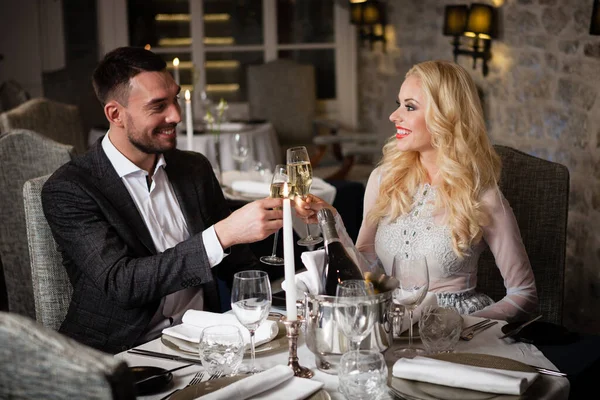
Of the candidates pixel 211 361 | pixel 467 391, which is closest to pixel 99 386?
pixel 211 361

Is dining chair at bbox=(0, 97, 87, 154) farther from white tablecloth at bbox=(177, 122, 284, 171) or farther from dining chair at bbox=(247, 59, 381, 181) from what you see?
dining chair at bbox=(247, 59, 381, 181)

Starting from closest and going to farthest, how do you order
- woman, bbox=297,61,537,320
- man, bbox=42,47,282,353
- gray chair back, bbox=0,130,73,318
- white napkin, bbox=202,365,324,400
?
white napkin, bbox=202,365,324,400, man, bbox=42,47,282,353, woman, bbox=297,61,537,320, gray chair back, bbox=0,130,73,318

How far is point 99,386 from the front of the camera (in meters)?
1.10

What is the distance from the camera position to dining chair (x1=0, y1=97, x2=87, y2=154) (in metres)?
4.52

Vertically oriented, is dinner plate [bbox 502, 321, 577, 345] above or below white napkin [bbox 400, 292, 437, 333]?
below

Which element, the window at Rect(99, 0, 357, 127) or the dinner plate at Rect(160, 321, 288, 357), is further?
the window at Rect(99, 0, 357, 127)

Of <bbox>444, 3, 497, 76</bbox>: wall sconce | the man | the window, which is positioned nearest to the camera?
the man

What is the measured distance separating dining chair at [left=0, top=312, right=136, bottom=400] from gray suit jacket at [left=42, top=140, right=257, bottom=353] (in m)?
1.01

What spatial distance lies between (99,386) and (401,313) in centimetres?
86

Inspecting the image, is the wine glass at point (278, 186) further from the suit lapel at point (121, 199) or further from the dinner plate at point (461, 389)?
the dinner plate at point (461, 389)

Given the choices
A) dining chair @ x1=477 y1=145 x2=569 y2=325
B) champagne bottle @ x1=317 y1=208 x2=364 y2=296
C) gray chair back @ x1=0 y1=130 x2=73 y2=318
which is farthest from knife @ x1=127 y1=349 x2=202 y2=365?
gray chair back @ x1=0 y1=130 x2=73 y2=318

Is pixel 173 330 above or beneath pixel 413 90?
beneath

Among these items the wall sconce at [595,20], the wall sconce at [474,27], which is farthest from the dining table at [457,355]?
the wall sconce at [474,27]

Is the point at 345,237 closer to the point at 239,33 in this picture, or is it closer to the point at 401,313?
the point at 401,313
